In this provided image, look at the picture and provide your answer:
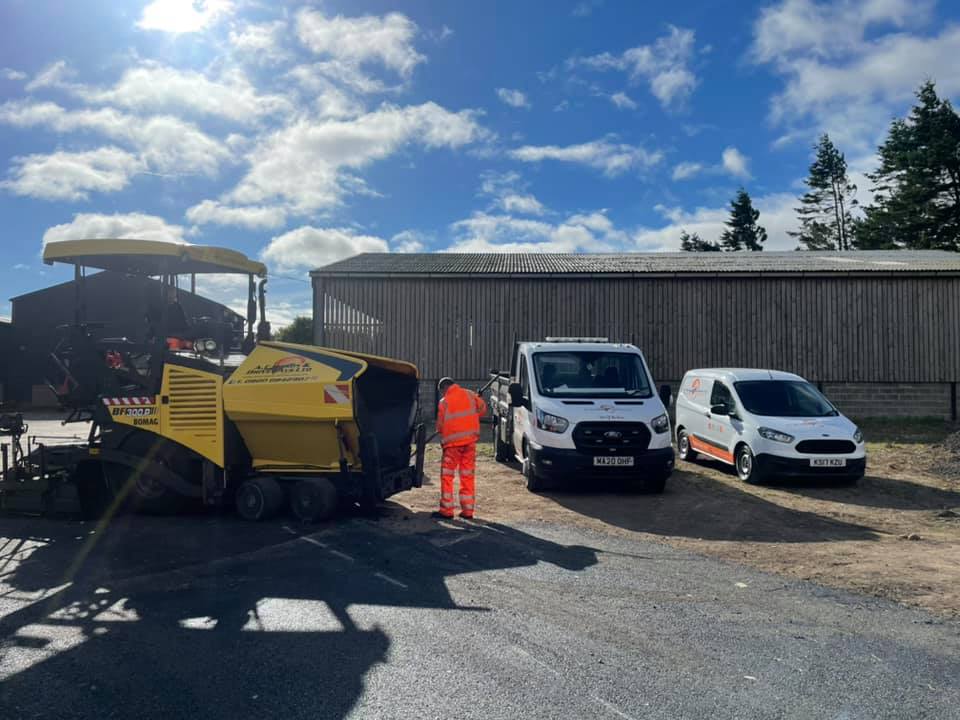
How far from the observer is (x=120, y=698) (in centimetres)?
396

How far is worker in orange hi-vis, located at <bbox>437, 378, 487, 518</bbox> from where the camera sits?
29.0 feet

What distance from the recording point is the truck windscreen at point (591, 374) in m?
11.2

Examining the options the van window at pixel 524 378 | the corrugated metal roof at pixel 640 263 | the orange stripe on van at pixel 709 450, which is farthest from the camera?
the corrugated metal roof at pixel 640 263

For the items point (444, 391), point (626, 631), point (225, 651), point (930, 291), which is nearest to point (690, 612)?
point (626, 631)

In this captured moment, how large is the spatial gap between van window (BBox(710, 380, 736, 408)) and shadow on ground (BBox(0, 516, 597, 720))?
589 centimetres

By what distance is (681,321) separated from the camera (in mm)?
21500

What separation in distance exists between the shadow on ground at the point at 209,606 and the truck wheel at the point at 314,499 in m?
0.30

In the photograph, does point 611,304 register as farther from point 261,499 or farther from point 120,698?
point 120,698

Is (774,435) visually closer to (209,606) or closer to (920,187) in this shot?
(209,606)

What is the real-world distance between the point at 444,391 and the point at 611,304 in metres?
13.2

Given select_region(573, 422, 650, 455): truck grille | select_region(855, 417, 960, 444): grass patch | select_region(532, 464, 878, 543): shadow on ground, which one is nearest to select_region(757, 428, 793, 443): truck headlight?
select_region(532, 464, 878, 543): shadow on ground

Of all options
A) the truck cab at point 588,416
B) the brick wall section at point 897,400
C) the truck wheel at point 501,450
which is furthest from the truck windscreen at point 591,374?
the brick wall section at point 897,400

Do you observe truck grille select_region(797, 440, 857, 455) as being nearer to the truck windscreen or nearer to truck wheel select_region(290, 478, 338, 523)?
the truck windscreen

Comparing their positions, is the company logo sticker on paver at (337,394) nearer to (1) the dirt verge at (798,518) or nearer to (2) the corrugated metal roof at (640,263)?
(1) the dirt verge at (798,518)
